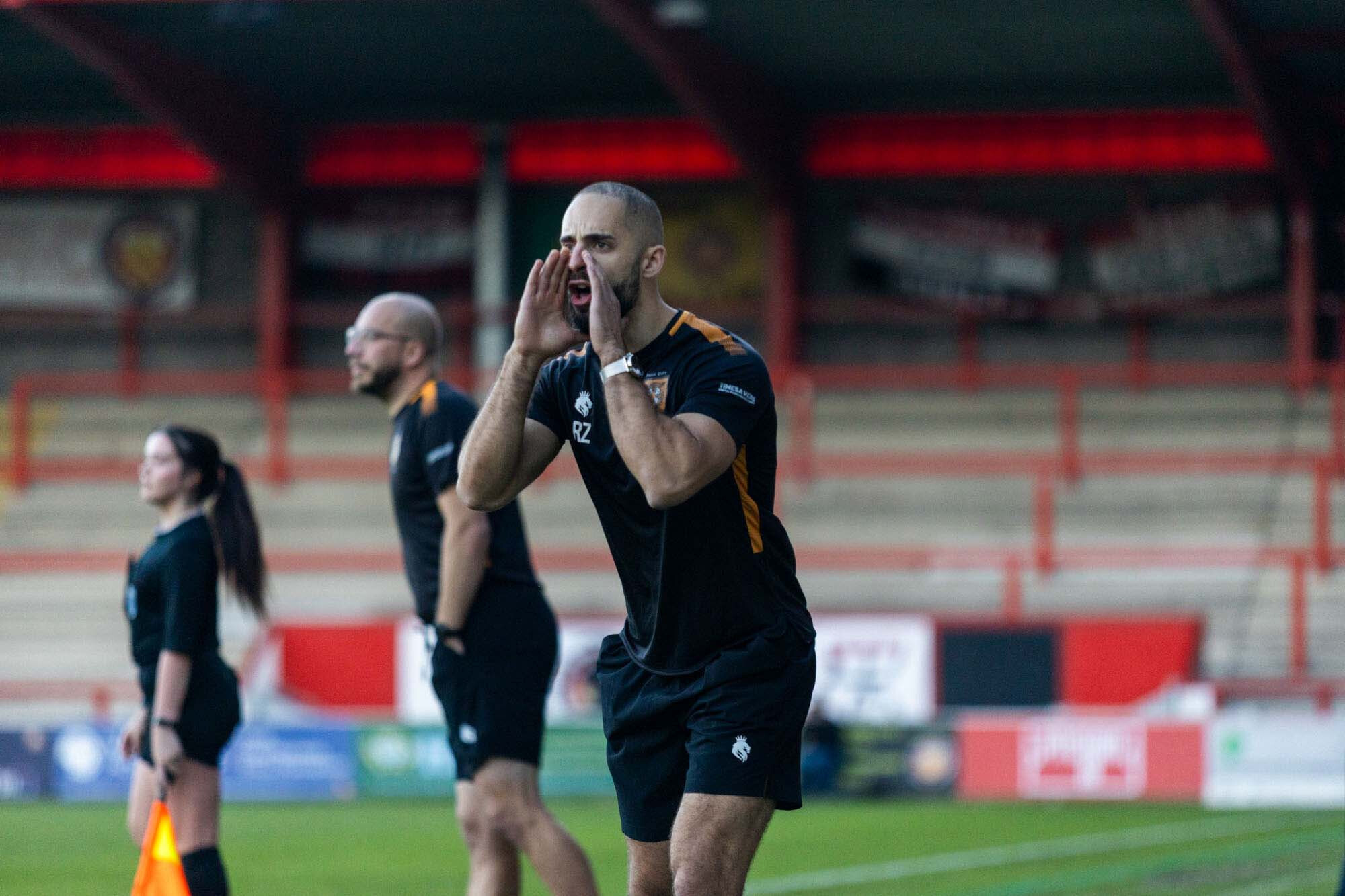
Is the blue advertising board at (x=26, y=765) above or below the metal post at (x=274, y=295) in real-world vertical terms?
below

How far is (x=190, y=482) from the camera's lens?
733 centimetres

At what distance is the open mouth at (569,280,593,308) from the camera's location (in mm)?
5129

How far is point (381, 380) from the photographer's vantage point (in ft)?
23.9

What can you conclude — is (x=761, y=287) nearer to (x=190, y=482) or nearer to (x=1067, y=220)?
(x=1067, y=220)

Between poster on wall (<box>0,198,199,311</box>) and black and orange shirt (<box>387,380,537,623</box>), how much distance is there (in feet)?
67.7

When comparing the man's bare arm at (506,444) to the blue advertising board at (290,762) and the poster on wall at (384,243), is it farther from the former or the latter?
the poster on wall at (384,243)

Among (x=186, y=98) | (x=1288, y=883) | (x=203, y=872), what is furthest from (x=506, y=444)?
(x=186, y=98)

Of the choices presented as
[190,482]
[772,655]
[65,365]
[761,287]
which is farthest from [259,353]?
[772,655]

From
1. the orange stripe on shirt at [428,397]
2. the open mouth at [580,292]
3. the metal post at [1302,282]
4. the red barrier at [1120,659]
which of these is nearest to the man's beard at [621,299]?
Result: the open mouth at [580,292]

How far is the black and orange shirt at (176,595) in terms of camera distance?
709 centimetres

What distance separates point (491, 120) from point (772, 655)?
21130 millimetres

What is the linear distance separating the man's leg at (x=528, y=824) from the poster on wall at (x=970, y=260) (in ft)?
62.5

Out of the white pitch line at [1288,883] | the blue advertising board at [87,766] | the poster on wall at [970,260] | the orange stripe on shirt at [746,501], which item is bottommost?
the blue advertising board at [87,766]

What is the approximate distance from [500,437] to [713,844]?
1.15m
